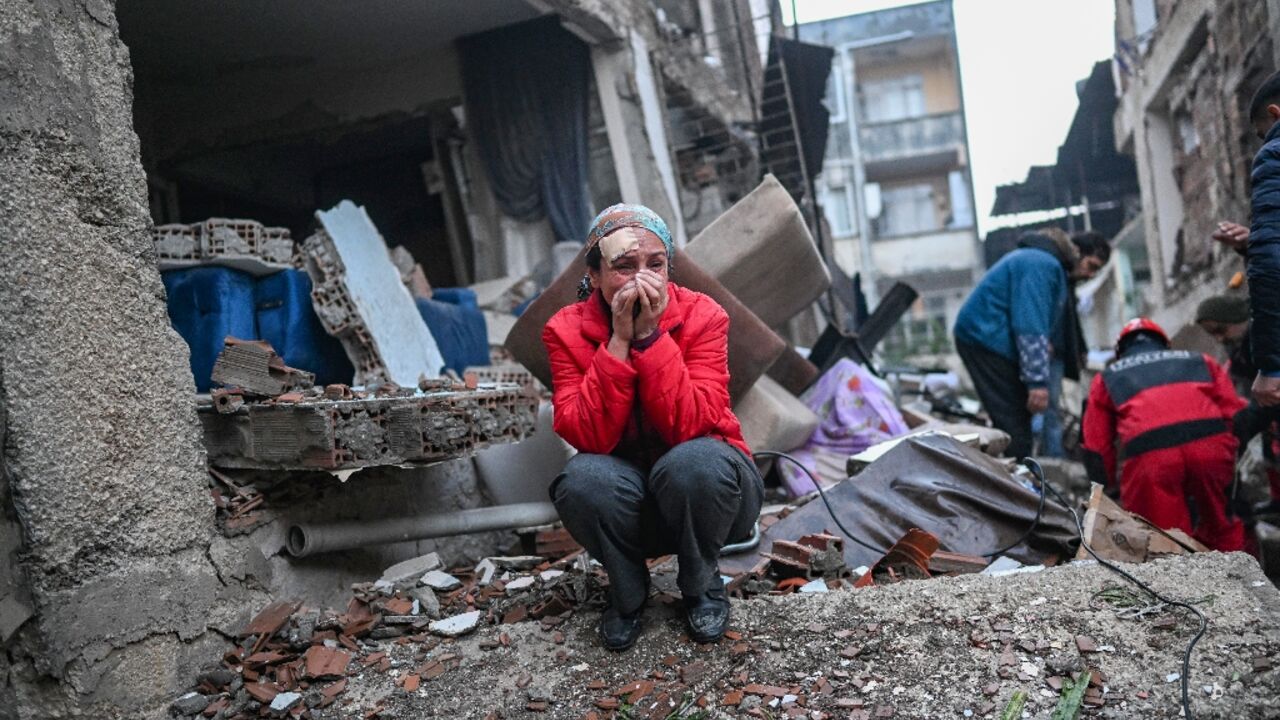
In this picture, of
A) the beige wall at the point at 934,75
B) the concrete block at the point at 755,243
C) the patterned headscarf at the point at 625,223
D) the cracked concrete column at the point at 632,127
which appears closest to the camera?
the patterned headscarf at the point at 625,223

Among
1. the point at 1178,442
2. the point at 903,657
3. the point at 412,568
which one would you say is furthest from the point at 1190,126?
the point at 412,568

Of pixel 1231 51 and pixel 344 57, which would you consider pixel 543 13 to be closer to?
pixel 344 57

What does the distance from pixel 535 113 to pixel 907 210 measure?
24874mm

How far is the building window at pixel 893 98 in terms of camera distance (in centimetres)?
3033

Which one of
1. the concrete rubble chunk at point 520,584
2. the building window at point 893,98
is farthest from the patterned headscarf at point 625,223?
the building window at point 893,98

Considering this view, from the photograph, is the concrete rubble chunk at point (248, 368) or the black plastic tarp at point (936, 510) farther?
the black plastic tarp at point (936, 510)

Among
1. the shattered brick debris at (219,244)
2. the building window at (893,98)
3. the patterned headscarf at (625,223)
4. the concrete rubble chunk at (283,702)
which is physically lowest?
the concrete rubble chunk at (283,702)

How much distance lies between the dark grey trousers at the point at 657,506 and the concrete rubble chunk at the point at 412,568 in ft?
3.74

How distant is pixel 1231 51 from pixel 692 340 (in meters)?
6.56

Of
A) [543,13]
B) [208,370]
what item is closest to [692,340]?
[208,370]

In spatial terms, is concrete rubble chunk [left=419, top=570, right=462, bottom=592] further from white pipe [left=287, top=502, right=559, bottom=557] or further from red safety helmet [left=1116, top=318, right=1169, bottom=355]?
red safety helmet [left=1116, top=318, right=1169, bottom=355]

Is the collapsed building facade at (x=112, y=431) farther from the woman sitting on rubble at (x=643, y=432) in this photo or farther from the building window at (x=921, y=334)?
the building window at (x=921, y=334)

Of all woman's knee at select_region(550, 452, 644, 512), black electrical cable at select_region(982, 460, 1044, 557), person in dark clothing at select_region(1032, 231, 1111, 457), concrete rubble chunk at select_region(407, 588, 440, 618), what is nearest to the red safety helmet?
person in dark clothing at select_region(1032, 231, 1111, 457)

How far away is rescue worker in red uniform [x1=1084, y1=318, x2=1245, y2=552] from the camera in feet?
14.8
